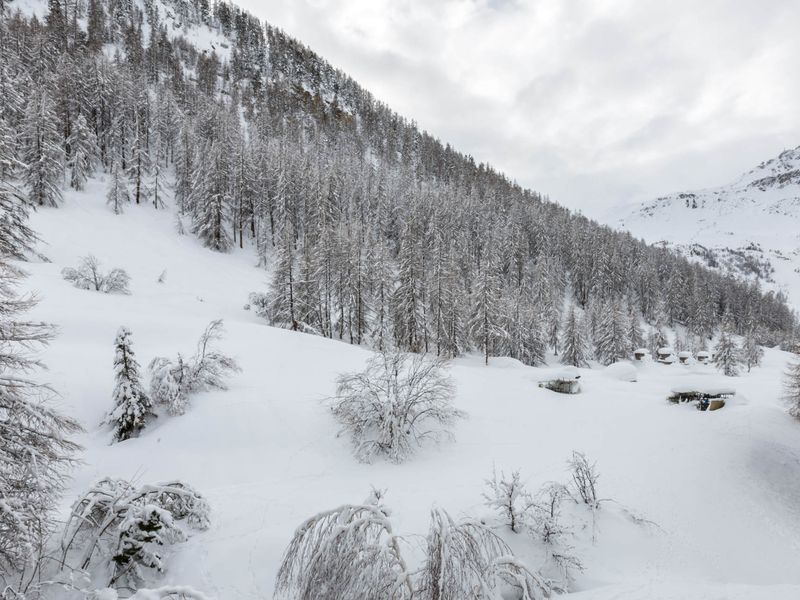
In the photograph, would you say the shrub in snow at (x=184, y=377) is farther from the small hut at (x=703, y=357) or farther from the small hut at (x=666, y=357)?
the small hut at (x=703, y=357)

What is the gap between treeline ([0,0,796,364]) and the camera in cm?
4153

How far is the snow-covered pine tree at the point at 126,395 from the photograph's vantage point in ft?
48.2

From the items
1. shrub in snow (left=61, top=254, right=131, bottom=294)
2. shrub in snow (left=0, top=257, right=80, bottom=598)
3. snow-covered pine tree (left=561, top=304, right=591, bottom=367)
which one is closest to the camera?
shrub in snow (left=0, top=257, right=80, bottom=598)

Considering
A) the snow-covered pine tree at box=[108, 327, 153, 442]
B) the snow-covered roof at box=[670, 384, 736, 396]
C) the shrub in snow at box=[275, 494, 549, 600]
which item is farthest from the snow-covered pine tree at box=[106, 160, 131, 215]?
the snow-covered roof at box=[670, 384, 736, 396]

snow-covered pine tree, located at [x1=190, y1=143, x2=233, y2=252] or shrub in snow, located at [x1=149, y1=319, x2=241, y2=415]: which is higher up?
snow-covered pine tree, located at [x1=190, y1=143, x2=233, y2=252]

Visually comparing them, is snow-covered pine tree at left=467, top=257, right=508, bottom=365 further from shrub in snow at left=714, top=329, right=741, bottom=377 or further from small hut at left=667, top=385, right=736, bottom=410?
shrub in snow at left=714, top=329, right=741, bottom=377

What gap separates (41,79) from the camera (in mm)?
59281

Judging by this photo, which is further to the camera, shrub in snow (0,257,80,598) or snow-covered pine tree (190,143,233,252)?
snow-covered pine tree (190,143,233,252)

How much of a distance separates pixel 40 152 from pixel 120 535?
53.4 m

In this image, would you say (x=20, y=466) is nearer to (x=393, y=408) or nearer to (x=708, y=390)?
(x=393, y=408)

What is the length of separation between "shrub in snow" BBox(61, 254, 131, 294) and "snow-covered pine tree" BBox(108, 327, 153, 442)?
19.6 meters

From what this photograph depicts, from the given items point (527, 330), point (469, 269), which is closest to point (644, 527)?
point (527, 330)

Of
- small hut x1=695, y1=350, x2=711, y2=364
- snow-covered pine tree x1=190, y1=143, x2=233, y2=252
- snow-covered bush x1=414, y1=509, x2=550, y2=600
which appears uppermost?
snow-covered pine tree x1=190, y1=143, x2=233, y2=252

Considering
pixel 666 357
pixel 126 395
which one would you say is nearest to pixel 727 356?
pixel 666 357
